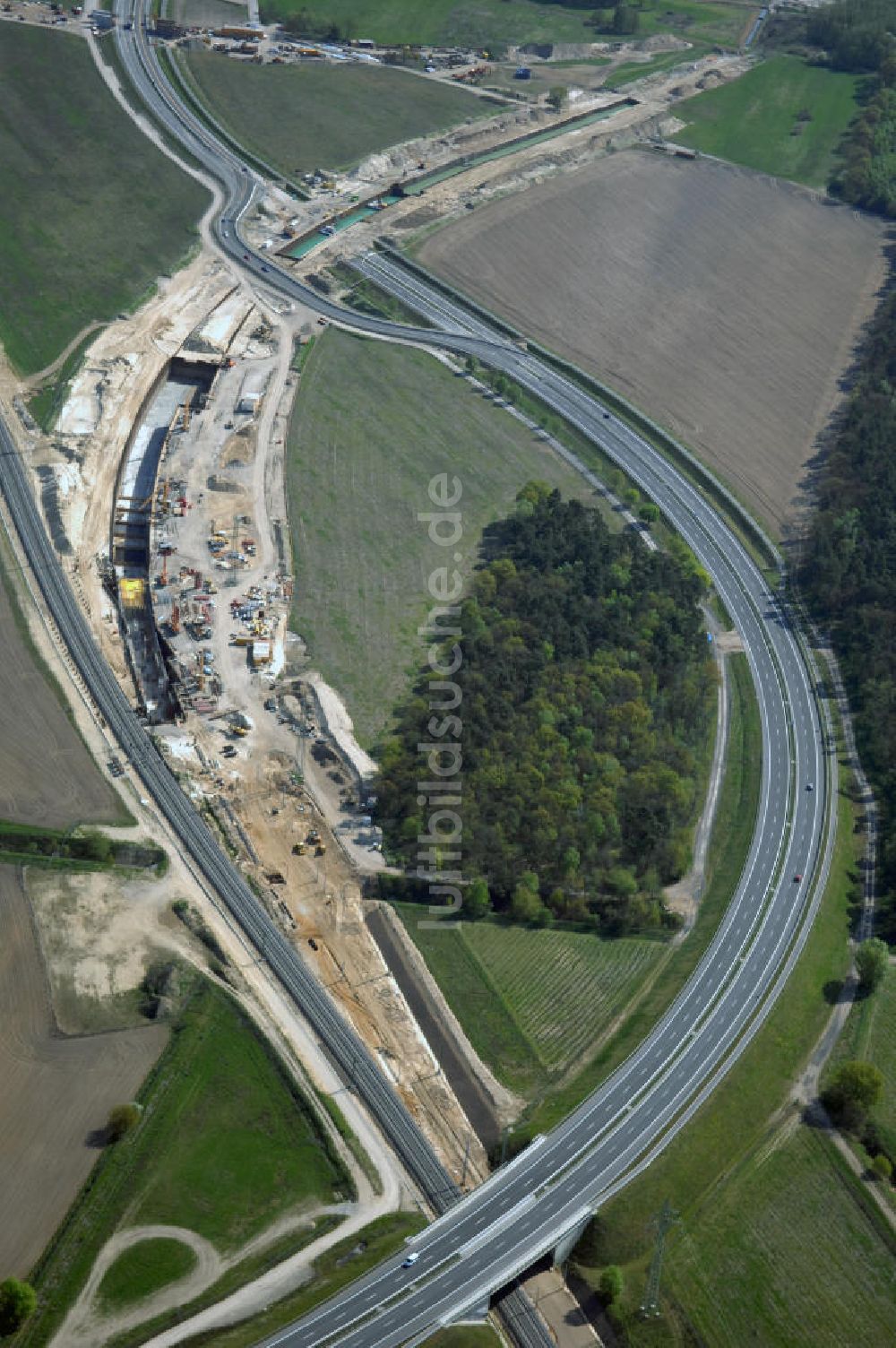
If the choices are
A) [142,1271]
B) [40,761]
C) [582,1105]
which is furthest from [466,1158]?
[40,761]

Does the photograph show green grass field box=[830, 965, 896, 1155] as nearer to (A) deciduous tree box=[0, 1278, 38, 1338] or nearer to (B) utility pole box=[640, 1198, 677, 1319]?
(B) utility pole box=[640, 1198, 677, 1319]

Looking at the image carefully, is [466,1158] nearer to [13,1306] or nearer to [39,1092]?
[39,1092]

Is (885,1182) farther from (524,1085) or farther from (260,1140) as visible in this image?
(260,1140)

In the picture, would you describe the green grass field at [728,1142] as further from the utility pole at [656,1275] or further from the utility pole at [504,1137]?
the utility pole at [504,1137]

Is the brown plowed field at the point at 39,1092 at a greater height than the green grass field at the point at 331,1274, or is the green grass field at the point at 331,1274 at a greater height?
the brown plowed field at the point at 39,1092

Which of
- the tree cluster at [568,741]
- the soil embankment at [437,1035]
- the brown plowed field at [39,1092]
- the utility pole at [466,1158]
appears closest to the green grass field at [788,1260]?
the utility pole at [466,1158]

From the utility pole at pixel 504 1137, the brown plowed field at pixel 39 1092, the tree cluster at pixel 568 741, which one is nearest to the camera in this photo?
the brown plowed field at pixel 39 1092

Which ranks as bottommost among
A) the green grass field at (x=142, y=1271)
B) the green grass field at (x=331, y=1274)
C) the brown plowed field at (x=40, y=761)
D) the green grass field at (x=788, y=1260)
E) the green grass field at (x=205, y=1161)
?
the green grass field at (x=788, y=1260)
